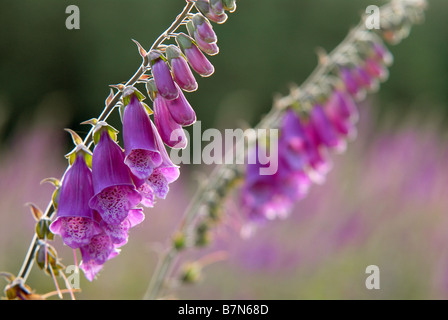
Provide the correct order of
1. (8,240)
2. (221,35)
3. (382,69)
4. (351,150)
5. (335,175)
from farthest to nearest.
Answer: (221,35)
(351,150)
(335,175)
(8,240)
(382,69)

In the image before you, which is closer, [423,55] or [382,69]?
[382,69]

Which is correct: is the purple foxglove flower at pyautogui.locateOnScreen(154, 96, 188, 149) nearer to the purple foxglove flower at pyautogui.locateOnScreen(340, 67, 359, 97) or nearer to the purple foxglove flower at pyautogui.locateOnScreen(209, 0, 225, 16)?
the purple foxglove flower at pyautogui.locateOnScreen(209, 0, 225, 16)

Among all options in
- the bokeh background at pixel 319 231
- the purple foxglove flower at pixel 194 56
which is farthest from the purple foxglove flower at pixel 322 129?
the purple foxglove flower at pixel 194 56

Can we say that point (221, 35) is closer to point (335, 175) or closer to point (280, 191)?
point (335, 175)

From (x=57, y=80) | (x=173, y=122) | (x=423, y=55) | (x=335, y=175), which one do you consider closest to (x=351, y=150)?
(x=335, y=175)

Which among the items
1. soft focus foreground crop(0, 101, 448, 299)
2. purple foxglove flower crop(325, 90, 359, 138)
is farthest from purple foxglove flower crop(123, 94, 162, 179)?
soft focus foreground crop(0, 101, 448, 299)

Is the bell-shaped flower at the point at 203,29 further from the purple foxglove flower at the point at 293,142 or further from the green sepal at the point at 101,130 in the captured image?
the purple foxglove flower at the point at 293,142

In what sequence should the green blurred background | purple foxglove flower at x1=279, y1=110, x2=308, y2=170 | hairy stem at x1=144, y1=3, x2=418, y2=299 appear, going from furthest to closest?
the green blurred background
purple foxglove flower at x1=279, y1=110, x2=308, y2=170
hairy stem at x1=144, y1=3, x2=418, y2=299
